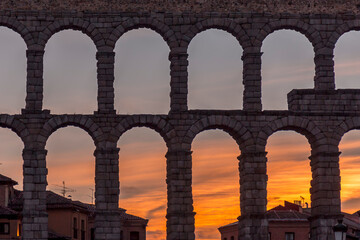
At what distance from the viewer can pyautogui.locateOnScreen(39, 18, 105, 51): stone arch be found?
5369 cm

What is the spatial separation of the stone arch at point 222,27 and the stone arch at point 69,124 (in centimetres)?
704

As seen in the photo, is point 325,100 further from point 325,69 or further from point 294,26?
point 294,26

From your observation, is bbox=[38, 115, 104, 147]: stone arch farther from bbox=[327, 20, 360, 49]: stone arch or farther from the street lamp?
the street lamp

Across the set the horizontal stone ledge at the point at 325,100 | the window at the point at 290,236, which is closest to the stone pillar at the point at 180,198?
the horizontal stone ledge at the point at 325,100

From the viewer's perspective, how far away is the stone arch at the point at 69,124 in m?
52.5

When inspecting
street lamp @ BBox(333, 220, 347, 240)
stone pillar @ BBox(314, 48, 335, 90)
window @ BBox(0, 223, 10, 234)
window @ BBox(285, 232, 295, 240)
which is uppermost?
stone pillar @ BBox(314, 48, 335, 90)

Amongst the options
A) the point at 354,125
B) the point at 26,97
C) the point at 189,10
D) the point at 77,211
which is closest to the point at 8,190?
the point at 77,211

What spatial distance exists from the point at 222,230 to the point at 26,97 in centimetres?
4218

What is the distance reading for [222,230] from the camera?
91.7 metres

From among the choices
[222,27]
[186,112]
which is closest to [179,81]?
[186,112]

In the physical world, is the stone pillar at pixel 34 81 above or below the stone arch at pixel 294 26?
below

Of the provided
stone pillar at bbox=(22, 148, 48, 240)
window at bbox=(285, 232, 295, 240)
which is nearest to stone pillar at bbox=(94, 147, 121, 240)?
stone pillar at bbox=(22, 148, 48, 240)

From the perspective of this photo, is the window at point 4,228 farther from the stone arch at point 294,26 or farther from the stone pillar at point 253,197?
the stone arch at point 294,26

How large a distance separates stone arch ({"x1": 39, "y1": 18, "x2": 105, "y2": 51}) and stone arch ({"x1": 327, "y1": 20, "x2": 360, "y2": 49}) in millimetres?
12646
